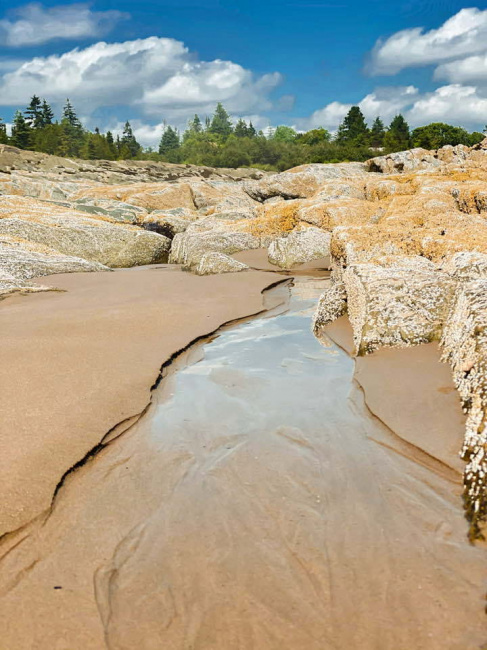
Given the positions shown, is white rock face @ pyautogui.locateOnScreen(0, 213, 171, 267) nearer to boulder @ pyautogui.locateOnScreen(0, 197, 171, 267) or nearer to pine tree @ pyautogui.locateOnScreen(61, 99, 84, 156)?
boulder @ pyautogui.locateOnScreen(0, 197, 171, 267)

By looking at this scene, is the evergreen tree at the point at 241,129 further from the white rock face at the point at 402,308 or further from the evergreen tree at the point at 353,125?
the white rock face at the point at 402,308

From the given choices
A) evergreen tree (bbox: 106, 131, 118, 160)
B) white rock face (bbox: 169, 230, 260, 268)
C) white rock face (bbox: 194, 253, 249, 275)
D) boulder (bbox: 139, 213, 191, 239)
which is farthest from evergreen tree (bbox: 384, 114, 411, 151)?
white rock face (bbox: 194, 253, 249, 275)

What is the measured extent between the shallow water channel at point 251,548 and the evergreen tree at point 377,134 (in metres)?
70.7

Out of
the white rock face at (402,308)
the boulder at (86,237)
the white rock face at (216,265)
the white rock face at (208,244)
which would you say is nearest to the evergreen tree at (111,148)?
the boulder at (86,237)

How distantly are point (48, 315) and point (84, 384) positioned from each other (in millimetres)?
3171

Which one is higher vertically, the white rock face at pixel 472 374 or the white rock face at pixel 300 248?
the white rock face at pixel 300 248

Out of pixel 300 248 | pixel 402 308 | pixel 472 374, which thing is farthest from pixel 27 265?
pixel 472 374

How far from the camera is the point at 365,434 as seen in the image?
13.0 feet

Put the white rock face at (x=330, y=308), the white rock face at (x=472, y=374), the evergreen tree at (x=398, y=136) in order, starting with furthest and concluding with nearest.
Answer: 1. the evergreen tree at (x=398, y=136)
2. the white rock face at (x=330, y=308)
3. the white rock face at (x=472, y=374)

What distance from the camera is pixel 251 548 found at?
8.72 ft

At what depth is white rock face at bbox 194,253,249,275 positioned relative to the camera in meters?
12.0

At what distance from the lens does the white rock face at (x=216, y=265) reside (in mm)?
12047

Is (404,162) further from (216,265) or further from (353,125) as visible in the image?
(353,125)

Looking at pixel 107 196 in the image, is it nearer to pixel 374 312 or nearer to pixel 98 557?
pixel 374 312
